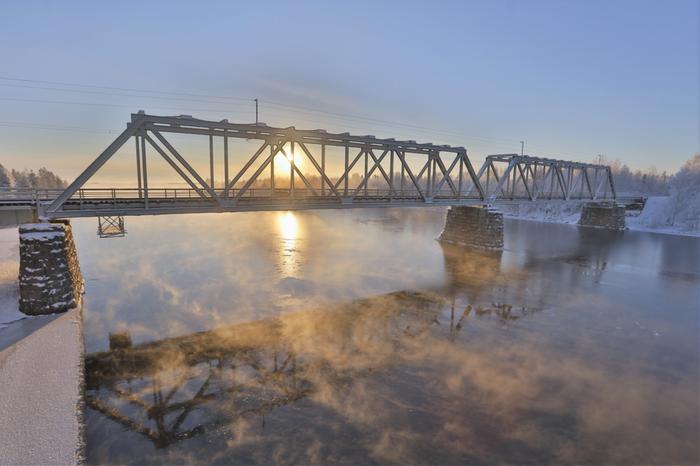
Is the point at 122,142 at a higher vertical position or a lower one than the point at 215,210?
higher

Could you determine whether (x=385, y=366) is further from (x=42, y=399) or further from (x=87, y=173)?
(x=87, y=173)

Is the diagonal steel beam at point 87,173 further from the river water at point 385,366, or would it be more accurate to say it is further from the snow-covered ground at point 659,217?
the snow-covered ground at point 659,217

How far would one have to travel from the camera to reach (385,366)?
13586 mm

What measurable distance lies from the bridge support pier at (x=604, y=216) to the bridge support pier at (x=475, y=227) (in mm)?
43793

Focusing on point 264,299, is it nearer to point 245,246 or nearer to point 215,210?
point 215,210

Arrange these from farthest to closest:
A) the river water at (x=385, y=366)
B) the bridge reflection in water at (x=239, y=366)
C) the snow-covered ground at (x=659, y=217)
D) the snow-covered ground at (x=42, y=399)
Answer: the snow-covered ground at (x=659, y=217) → the bridge reflection in water at (x=239, y=366) → the river water at (x=385, y=366) → the snow-covered ground at (x=42, y=399)

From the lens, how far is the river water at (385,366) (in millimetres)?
9547

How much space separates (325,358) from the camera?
46.5ft

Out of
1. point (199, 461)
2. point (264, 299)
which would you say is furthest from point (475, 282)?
point (199, 461)

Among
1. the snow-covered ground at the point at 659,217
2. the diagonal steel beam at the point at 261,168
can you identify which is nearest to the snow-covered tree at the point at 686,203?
the snow-covered ground at the point at 659,217

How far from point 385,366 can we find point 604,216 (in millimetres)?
A: 78010

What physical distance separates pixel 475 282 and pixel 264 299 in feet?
54.6

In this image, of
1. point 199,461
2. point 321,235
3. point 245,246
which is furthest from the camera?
point 321,235

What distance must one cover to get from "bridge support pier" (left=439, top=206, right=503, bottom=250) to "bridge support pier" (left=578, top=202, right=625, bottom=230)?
43793 mm
